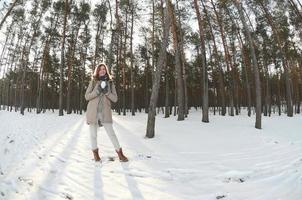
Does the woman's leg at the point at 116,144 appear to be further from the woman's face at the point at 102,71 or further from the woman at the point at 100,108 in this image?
the woman's face at the point at 102,71

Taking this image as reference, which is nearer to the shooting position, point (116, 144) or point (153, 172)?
point (153, 172)

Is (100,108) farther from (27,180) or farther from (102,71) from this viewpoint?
(27,180)

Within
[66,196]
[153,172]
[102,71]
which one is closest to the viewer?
[66,196]

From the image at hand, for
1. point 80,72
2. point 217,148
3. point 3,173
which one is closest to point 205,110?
point 217,148

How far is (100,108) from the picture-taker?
6.99m

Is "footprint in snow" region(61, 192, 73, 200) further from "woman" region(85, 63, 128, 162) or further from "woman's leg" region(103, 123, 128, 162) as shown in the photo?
"woman's leg" region(103, 123, 128, 162)

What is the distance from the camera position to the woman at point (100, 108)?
692 centimetres

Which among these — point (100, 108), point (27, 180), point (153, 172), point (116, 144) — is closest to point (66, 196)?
point (27, 180)

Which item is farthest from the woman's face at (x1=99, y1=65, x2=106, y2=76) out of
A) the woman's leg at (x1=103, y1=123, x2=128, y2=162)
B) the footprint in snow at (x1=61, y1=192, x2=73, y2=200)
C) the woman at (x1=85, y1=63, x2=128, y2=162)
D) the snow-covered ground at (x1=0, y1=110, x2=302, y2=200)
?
the footprint in snow at (x1=61, y1=192, x2=73, y2=200)

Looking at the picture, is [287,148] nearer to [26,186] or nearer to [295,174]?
[295,174]

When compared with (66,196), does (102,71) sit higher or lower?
higher

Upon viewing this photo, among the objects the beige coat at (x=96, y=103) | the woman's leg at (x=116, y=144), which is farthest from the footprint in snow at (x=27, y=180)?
the woman's leg at (x=116, y=144)

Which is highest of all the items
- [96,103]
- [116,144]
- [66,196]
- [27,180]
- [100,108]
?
[96,103]

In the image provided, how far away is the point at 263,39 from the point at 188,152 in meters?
24.0
